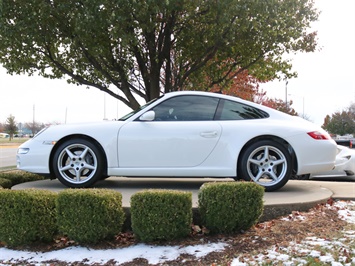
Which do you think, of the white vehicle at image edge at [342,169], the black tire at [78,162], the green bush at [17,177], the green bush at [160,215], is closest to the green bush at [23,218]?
the green bush at [160,215]

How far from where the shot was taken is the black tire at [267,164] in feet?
16.0

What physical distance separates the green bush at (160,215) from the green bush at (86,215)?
0.80 ft

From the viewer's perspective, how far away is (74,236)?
3641 mm

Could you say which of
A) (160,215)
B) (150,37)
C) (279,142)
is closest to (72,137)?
(160,215)

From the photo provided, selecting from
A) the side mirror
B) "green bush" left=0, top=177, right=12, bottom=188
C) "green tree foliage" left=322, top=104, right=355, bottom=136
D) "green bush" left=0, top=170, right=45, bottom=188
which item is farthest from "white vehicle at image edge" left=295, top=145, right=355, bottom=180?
Answer: "green tree foliage" left=322, top=104, right=355, bottom=136

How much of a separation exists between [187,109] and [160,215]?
1973 mm

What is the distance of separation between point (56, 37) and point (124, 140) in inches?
243

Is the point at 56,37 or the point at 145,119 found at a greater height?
the point at 56,37

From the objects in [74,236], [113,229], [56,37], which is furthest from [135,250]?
[56,37]

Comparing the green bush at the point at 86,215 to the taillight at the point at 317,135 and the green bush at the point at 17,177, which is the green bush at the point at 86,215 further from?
the taillight at the point at 317,135

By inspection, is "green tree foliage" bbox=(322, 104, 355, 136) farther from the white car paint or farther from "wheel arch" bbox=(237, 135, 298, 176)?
"wheel arch" bbox=(237, 135, 298, 176)

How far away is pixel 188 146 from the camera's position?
4867 mm

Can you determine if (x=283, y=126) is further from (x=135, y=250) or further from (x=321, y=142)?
(x=135, y=250)

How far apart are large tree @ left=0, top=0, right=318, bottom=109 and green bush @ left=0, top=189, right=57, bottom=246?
5.43 metres
